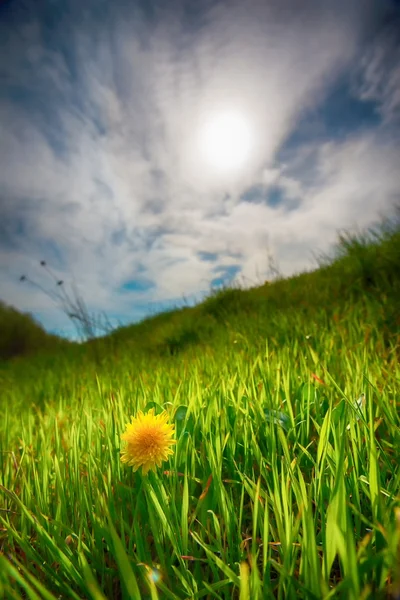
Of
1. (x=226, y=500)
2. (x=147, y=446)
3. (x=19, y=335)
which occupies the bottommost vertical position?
(x=226, y=500)

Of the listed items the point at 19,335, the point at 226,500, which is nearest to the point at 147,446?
the point at 226,500

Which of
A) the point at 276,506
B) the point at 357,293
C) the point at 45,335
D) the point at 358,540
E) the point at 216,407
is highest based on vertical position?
the point at 45,335

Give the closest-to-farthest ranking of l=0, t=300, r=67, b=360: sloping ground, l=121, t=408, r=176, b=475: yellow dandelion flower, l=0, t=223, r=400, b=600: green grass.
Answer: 1. l=0, t=223, r=400, b=600: green grass
2. l=121, t=408, r=176, b=475: yellow dandelion flower
3. l=0, t=300, r=67, b=360: sloping ground

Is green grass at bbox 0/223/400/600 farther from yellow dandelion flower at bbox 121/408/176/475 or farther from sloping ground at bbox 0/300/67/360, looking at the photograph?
sloping ground at bbox 0/300/67/360

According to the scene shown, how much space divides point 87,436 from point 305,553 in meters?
0.85

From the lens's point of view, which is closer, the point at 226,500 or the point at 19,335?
the point at 226,500

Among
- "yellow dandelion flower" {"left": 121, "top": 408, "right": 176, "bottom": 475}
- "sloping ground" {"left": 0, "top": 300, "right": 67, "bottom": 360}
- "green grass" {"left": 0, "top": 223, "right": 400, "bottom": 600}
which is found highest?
"sloping ground" {"left": 0, "top": 300, "right": 67, "bottom": 360}

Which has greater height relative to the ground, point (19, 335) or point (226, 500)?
point (19, 335)

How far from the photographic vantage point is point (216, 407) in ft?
3.76

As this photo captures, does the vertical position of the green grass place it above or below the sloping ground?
below

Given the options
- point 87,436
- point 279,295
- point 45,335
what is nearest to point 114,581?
point 87,436

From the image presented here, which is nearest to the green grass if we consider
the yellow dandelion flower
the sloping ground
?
the yellow dandelion flower

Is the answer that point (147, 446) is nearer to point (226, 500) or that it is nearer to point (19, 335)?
point (226, 500)

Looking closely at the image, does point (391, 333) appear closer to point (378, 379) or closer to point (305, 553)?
point (378, 379)
